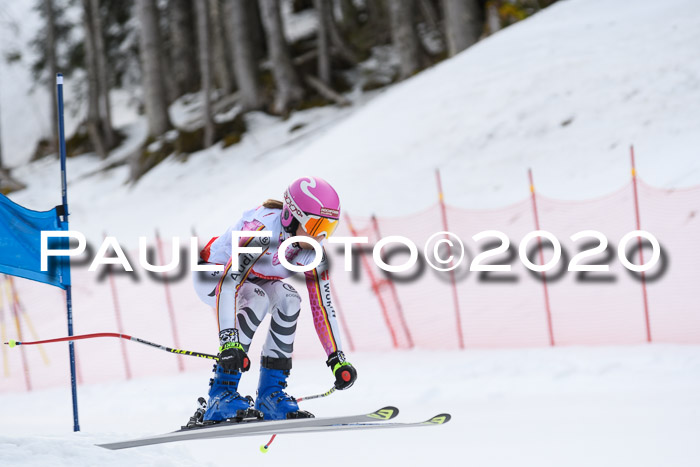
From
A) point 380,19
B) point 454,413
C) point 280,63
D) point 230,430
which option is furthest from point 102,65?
point 230,430

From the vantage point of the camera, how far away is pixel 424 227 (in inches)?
386

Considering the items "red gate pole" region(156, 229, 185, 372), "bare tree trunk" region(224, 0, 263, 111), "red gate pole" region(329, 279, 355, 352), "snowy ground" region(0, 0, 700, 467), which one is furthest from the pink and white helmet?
"bare tree trunk" region(224, 0, 263, 111)

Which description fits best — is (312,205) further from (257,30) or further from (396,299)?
(257,30)

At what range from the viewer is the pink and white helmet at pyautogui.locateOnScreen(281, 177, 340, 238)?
3.97 metres

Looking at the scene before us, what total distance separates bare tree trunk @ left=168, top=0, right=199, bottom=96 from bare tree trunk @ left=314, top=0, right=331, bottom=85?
7.78m

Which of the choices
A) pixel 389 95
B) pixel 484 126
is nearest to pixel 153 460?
pixel 484 126

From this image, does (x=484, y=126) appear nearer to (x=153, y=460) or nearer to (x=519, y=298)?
(x=519, y=298)

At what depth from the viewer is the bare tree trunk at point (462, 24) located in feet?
57.4

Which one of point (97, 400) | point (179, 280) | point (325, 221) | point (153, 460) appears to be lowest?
point (97, 400)

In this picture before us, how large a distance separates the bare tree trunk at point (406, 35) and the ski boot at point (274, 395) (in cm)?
1564

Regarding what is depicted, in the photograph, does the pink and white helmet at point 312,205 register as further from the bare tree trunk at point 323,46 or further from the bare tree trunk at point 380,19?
the bare tree trunk at point 380,19

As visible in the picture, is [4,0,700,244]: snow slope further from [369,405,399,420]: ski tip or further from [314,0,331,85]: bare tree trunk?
[369,405,399,420]: ski tip

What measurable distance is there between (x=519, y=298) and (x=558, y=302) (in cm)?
45

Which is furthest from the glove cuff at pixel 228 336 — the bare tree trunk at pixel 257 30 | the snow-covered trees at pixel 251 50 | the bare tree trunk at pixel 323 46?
the bare tree trunk at pixel 257 30
